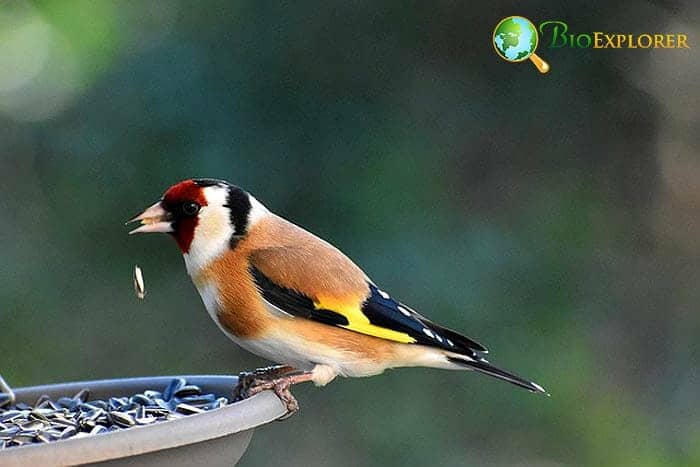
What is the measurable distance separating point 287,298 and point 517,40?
113 inches

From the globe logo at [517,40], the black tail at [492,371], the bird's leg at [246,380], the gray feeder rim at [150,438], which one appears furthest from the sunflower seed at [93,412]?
the globe logo at [517,40]

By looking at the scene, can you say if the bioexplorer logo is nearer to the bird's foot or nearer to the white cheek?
the white cheek

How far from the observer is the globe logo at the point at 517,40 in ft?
16.1

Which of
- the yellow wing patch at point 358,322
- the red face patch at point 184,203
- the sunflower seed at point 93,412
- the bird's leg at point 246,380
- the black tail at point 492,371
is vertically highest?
the red face patch at point 184,203

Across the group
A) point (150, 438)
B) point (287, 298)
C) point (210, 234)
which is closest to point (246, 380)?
point (287, 298)

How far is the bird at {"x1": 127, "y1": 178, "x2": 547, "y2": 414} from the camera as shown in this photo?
7.98ft

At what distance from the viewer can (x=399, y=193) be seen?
15.8 ft

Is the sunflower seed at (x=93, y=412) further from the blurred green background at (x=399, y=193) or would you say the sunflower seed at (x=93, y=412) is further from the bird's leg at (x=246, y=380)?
the blurred green background at (x=399, y=193)

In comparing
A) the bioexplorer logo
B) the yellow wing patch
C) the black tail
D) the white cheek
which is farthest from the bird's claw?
the bioexplorer logo

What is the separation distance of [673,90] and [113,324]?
2718mm

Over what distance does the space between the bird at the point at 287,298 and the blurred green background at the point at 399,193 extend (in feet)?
6.81

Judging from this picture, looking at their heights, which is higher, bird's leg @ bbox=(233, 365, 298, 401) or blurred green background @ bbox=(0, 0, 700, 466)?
blurred green background @ bbox=(0, 0, 700, 466)

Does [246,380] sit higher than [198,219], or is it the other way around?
[198,219]

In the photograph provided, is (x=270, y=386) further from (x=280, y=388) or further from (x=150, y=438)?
(x=150, y=438)
